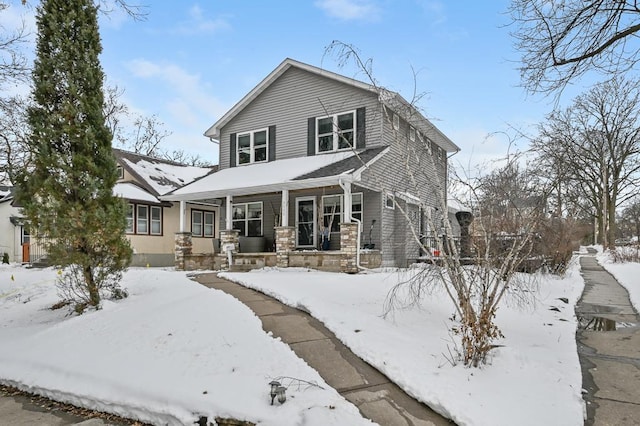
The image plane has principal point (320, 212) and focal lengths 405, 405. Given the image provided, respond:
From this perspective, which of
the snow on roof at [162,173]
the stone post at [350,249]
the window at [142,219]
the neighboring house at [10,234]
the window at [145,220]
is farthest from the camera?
the neighboring house at [10,234]

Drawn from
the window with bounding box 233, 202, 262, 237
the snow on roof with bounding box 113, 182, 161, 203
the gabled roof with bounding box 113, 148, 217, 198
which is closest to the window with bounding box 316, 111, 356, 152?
the window with bounding box 233, 202, 262, 237

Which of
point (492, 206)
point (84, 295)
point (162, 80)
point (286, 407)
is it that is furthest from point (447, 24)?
point (162, 80)

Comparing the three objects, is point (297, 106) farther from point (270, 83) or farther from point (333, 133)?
point (333, 133)

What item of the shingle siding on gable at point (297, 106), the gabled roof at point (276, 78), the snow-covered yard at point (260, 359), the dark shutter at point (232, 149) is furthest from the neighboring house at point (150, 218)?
the snow-covered yard at point (260, 359)

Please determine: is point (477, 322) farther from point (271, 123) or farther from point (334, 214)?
point (271, 123)

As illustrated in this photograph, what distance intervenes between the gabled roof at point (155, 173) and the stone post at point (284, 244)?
8.16 metres

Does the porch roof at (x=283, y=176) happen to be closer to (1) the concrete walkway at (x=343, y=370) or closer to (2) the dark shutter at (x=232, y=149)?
(2) the dark shutter at (x=232, y=149)

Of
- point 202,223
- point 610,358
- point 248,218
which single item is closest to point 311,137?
point 248,218

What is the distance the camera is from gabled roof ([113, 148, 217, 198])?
60.7ft

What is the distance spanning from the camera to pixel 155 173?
20.1 meters

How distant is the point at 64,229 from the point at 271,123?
938cm

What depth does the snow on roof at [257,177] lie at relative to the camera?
1258 cm

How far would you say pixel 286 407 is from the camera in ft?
11.3

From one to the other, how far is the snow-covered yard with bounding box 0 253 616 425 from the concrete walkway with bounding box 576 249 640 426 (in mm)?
196
